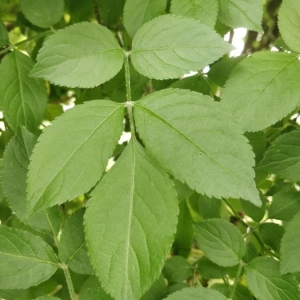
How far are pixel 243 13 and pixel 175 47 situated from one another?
134 mm

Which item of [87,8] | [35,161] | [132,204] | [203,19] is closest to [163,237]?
[132,204]

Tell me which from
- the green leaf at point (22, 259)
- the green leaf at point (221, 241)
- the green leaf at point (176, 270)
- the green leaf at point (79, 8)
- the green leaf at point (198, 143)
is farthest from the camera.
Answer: the green leaf at point (79, 8)

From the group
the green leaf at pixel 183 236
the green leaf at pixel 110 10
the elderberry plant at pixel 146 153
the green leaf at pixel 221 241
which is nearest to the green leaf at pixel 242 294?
the elderberry plant at pixel 146 153

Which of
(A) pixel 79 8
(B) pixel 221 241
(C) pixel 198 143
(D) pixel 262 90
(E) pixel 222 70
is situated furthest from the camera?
(A) pixel 79 8

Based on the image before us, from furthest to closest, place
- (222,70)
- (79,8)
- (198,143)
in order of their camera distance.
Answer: (79,8), (222,70), (198,143)

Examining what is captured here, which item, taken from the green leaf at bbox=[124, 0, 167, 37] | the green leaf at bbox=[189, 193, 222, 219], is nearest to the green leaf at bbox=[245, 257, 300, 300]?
the green leaf at bbox=[189, 193, 222, 219]

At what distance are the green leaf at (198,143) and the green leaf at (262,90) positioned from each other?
7 cm

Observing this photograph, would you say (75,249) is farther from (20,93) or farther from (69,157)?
(20,93)

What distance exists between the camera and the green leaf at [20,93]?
80 cm

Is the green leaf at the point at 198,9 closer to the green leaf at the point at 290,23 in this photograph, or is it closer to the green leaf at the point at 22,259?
the green leaf at the point at 290,23

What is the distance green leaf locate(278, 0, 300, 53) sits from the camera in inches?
28.0

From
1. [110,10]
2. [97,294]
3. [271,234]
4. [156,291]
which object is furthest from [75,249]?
Answer: [110,10]

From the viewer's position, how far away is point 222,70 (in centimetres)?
89

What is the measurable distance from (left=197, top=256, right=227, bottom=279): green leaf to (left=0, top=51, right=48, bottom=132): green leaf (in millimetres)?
418
